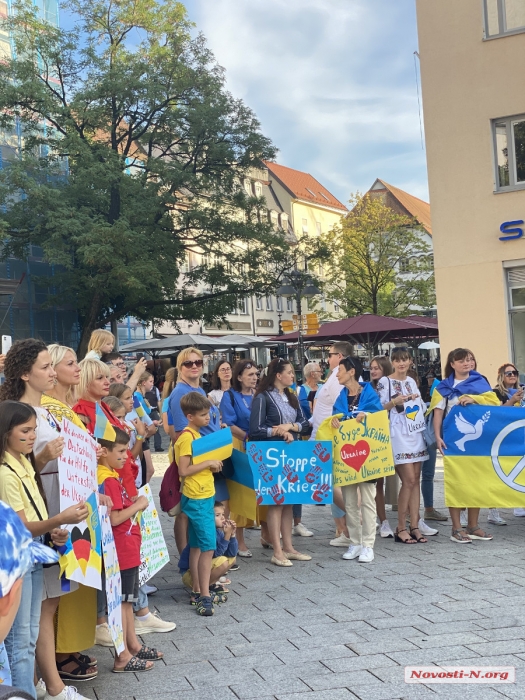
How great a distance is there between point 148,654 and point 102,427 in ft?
4.56

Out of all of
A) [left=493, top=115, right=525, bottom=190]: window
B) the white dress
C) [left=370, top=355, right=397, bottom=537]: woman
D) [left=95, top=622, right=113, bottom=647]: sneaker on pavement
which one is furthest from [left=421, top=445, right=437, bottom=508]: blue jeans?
[left=493, top=115, right=525, bottom=190]: window

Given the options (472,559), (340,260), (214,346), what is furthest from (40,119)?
(472,559)

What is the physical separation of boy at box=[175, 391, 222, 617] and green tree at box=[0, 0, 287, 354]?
21168 mm

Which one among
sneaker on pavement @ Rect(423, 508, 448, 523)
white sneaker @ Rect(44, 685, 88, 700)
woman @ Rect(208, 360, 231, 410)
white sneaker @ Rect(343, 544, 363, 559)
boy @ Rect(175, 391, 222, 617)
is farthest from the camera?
woman @ Rect(208, 360, 231, 410)

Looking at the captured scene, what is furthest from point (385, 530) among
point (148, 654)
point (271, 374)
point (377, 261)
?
point (377, 261)

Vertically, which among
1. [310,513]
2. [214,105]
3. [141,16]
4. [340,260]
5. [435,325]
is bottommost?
[310,513]

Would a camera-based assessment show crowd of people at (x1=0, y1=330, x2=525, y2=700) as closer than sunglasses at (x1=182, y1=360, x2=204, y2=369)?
Yes

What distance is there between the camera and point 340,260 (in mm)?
45562

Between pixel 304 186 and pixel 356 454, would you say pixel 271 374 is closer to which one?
pixel 356 454

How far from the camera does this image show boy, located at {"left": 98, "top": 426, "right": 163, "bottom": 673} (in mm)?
4895

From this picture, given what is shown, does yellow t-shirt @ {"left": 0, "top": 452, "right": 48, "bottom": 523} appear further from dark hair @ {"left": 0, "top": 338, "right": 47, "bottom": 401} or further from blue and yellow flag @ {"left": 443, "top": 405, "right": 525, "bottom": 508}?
blue and yellow flag @ {"left": 443, "top": 405, "right": 525, "bottom": 508}

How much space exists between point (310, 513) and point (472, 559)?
135 inches

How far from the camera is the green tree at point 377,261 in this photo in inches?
1763

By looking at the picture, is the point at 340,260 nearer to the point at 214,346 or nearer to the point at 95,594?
the point at 214,346
